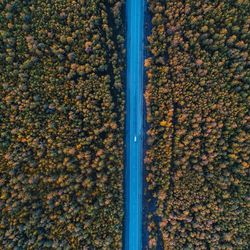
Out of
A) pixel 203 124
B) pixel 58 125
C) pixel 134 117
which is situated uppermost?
pixel 58 125

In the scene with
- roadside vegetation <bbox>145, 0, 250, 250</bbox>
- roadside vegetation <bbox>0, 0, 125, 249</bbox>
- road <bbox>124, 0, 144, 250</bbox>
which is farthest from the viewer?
road <bbox>124, 0, 144, 250</bbox>

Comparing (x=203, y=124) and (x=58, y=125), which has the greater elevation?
(x=58, y=125)

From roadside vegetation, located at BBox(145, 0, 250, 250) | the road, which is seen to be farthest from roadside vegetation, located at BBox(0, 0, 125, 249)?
roadside vegetation, located at BBox(145, 0, 250, 250)

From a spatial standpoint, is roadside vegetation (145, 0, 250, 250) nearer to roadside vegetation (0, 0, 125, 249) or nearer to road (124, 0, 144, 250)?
road (124, 0, 144, 250)

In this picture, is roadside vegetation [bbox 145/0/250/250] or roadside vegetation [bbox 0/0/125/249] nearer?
roadside vegetation [bbox 0/0/125/249]

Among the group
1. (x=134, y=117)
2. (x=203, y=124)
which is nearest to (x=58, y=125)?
(x=134, y=117)

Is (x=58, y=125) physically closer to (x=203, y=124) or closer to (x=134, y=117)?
(x=134, y=117)

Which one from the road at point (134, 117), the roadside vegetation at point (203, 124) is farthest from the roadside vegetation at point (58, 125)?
the roadside vegetation at point (203, 124)
